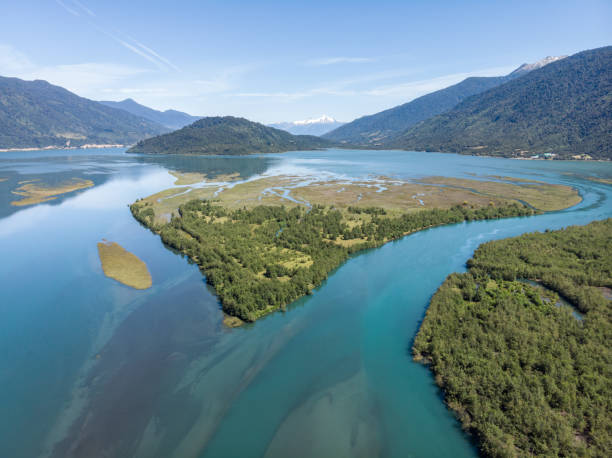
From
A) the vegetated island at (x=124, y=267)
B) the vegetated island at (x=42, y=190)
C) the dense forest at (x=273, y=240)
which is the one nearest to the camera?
the dense forest at (x=273, y=240)

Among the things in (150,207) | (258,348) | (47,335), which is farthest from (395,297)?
(150,207)

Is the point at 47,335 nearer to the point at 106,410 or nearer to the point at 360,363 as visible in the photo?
the point at 106,410

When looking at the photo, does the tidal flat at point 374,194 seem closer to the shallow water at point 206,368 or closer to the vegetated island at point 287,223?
the vegetated island at point 287,223

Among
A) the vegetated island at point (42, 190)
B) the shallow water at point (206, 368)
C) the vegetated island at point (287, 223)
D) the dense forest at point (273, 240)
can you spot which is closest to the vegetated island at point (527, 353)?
the shallow water at point (206, 368)

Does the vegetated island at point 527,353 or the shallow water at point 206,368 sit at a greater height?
the vegetated island at point 527,353

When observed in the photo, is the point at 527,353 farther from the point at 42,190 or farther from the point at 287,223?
the point at 42,190

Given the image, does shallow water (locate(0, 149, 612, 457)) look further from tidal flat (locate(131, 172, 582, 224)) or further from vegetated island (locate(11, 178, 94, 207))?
vegetated island (locate(11, 178, 94, 207))
